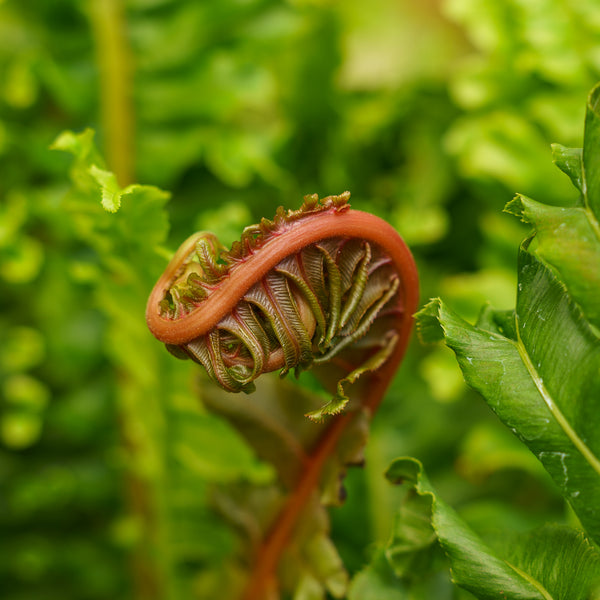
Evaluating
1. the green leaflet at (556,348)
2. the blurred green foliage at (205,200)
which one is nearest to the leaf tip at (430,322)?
the green leaflet at (556,348)

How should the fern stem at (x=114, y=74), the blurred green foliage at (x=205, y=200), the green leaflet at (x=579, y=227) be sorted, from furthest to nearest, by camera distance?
the fern stem at (x=114, y=74) → the blurred green foliage at (x=205, y=200) → the green leaflet at (x=579, y=227)

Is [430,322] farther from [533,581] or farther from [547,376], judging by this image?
[533,581]

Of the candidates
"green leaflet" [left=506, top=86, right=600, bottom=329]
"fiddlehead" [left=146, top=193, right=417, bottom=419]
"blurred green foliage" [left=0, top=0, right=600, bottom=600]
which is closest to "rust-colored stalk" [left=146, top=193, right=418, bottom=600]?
"fiddlehead" [left=146, top=193, right=417, bottom=419]

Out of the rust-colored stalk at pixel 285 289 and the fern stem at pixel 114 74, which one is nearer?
the rust-colored stalk at pixel 285 289

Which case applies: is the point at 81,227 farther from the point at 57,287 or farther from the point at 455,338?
the point at 57,287

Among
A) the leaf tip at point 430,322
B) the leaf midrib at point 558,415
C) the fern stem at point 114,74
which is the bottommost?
the leaf midrib at point 558,415

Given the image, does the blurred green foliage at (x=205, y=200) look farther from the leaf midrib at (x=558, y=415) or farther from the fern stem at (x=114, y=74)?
the leaf midrib at (x=558, y=415)

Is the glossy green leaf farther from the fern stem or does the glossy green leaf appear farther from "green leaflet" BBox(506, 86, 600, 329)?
the fern stem
